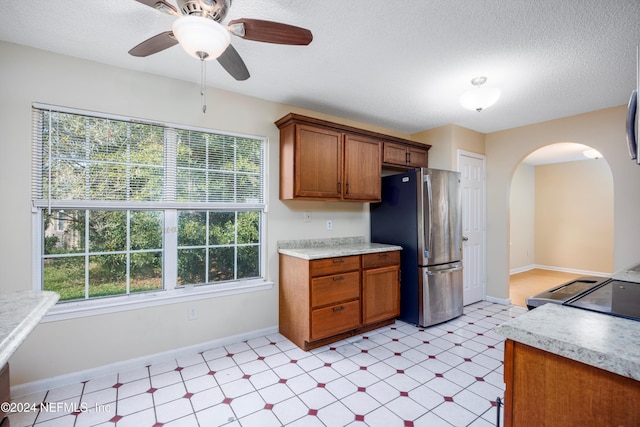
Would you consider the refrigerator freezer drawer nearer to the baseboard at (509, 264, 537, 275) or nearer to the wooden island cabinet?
the wooden island cabinet

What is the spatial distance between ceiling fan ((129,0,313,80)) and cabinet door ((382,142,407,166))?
2223 millimetres

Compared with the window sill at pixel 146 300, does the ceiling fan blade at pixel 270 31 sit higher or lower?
higher

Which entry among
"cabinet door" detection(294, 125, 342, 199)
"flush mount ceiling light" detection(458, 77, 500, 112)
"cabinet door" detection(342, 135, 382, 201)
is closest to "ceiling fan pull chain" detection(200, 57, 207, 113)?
"cabinet door" detection(294, 125, 342, 199)

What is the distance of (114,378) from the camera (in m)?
2.20

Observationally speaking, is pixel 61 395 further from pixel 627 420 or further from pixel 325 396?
pixel 627 420

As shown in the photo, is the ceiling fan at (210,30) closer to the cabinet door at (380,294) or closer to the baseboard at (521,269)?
the cabinet door at (380,294)

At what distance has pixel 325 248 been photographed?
10.4ft

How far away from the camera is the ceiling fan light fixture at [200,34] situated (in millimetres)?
1307

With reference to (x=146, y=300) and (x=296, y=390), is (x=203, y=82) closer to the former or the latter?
(x=146, y=300)

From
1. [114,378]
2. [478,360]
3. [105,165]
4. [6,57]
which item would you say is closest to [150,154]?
[105,165]

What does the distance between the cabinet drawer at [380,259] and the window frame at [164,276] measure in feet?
3.41

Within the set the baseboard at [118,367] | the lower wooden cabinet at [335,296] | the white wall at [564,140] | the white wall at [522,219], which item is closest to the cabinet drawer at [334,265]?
the lower wooden cabinet at [335,296]

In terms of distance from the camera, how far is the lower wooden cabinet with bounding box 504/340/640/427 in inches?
27.4

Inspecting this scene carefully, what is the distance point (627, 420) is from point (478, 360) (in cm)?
205
